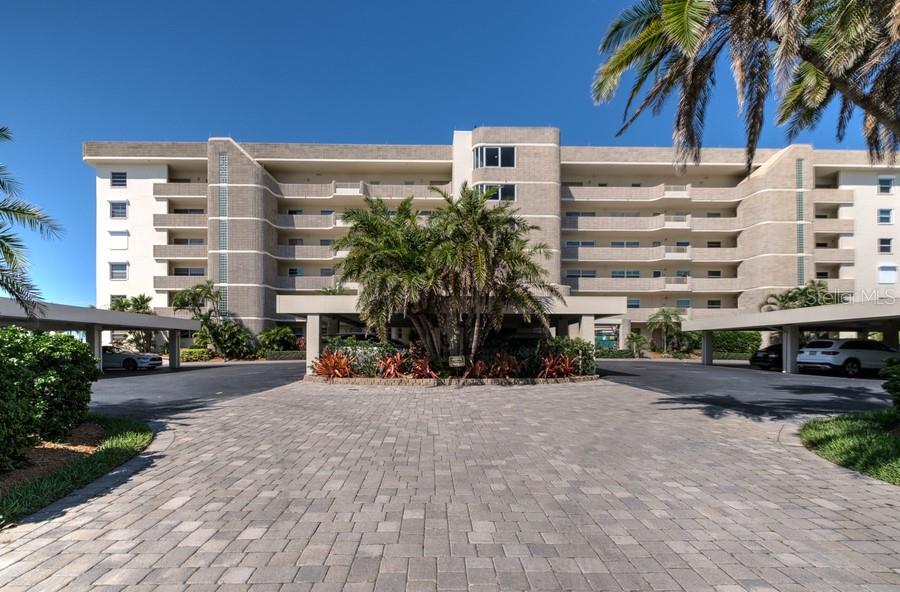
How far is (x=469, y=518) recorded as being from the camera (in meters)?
4.38

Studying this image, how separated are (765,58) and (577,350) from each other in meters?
10.7

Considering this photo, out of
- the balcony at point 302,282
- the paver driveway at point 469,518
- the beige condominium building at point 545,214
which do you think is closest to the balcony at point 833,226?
the beige condominium building at point 545,214

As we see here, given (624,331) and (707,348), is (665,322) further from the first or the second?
(707,348)

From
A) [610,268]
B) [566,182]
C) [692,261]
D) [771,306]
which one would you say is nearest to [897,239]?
[771,306]

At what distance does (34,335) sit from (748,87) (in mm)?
14595

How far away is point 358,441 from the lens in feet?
24.6

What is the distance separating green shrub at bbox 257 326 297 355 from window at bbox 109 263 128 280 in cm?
1477

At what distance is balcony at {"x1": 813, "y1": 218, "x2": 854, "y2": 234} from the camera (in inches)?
1531

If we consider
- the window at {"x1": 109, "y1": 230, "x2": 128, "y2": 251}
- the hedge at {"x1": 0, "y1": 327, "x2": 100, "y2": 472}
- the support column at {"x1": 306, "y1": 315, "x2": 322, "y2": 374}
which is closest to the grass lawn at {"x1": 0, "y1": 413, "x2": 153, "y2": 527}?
the hedge at {"x1": 0, "y1": 327, "x2": 100, "y2": 472}

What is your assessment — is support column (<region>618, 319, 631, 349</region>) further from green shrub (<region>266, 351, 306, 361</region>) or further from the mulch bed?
the mulch bed

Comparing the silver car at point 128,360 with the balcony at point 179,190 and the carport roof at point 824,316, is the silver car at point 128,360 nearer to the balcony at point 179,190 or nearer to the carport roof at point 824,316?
the balcony at point 179,190

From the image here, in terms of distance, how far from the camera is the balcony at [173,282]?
124 feet

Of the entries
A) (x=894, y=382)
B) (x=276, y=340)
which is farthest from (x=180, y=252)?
(x=894, y=382)

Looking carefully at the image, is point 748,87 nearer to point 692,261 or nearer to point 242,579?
point 242,579
